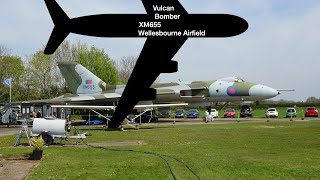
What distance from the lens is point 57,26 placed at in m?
2.12

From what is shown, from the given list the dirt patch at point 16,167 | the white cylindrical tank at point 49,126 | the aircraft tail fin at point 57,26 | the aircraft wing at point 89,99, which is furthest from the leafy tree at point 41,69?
the dirt patch at point 16,167

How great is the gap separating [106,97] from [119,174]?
1107 inches

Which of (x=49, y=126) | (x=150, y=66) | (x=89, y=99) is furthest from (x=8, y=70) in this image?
(x=150, y=66)

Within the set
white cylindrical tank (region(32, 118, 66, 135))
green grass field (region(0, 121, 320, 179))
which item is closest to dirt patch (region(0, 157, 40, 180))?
green grass field (region(0, 121, 320, 179))

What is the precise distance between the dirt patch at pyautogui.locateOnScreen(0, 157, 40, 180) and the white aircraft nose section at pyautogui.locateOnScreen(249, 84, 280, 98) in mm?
32861

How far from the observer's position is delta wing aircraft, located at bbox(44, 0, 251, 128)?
1.99 meters

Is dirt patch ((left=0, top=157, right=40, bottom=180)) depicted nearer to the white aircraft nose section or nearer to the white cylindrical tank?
the white cylindrical tank

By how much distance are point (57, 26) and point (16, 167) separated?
13388 millimetres

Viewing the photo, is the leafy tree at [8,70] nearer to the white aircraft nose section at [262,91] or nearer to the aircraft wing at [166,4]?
the white aircraft nose section at [262,91]

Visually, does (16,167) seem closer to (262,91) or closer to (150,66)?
(150,66)

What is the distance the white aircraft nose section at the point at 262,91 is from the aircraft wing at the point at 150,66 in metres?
43.6

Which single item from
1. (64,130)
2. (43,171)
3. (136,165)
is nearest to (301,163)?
(136,165)

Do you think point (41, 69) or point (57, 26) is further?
point (41, 69)

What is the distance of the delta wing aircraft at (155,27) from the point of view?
199 centimetres
